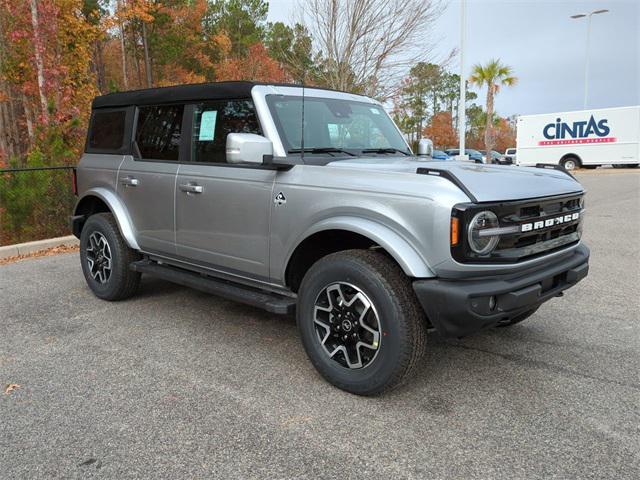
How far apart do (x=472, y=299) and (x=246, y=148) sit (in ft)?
5.43

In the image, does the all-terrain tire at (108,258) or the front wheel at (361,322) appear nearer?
the front wheel at (361,322)

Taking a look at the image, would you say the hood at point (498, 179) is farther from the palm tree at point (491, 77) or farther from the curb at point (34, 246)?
the palm tree at point (491, 77)

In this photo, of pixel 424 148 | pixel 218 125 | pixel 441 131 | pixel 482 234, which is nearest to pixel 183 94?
pixel 218 125

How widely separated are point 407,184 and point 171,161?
7.66ft

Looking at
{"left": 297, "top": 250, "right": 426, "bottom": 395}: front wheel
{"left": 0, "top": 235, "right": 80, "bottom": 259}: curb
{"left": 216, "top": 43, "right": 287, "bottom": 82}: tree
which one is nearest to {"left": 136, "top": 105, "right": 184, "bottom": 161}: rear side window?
{"left": 297, "top": 250, "right": 426, "bottom": 395}: front wheel

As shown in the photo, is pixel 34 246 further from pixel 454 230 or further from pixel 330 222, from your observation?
pixel 454 230

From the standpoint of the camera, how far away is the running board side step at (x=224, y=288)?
3.56 meters

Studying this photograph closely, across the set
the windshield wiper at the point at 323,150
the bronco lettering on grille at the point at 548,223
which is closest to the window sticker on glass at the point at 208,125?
the windshield wiper at the point at 323,150

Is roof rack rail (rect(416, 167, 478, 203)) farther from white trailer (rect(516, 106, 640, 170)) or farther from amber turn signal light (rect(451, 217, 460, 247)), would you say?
white trailer (rect(516, 106, 640, 170))

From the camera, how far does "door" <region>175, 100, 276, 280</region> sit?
3.71 m

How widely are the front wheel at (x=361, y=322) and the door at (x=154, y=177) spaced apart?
5.58 feet

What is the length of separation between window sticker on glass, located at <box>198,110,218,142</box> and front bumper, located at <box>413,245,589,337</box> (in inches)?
84.6

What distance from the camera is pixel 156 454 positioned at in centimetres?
257

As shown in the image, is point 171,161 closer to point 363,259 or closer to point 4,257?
point 363,259
